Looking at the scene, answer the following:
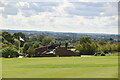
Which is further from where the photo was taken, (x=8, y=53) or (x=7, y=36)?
(x=7, y=36)

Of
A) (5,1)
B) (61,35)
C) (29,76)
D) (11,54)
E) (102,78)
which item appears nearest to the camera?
(102,78)

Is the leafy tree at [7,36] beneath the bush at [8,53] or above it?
above

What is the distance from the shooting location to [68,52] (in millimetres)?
45469

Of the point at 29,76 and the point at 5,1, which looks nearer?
the point at 29,76

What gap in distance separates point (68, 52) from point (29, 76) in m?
35.3

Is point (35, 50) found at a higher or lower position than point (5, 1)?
lower

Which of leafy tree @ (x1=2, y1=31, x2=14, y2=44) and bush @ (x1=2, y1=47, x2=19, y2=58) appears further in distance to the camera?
leafy tree @ (x1=2, y1=31, x2=14, y2=44)

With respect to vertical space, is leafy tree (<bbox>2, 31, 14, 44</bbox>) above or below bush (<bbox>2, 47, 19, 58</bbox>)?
above

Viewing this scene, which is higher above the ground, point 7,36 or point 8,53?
point 7,36

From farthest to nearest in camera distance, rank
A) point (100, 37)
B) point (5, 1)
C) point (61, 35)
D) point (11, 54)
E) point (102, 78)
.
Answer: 1. point (61, 35)
2. point (100, 37)
3. point (11, 54)
4. point (5, 1)
5. point (102, 78)

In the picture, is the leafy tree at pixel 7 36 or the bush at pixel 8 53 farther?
the leafy tree at pixel 7 36

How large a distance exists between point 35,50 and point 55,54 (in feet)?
23.9

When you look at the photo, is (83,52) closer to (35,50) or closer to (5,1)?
(35,50)

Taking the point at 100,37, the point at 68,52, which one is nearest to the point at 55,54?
the point at 68,52
